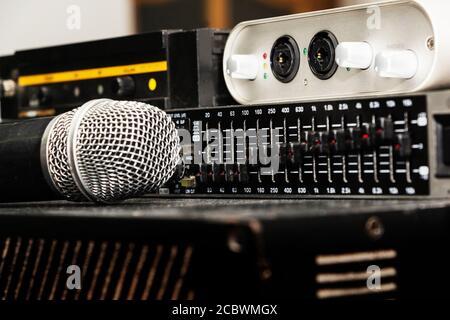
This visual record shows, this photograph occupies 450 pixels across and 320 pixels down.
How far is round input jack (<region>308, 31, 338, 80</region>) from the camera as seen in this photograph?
1056 mm

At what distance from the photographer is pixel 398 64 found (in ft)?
3.18

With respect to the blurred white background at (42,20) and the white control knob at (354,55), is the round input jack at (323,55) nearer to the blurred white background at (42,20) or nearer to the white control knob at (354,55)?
the white control knob at (354,55)

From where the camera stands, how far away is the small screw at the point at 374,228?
0.73 m

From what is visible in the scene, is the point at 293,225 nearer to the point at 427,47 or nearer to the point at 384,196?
the point at 384,196

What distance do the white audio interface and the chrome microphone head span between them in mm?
223

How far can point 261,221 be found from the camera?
25.1 inches

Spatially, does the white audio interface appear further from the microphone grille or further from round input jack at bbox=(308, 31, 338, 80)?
the microphone grille

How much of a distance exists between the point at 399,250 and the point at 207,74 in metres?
0.50

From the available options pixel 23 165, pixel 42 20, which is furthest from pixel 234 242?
pixel 42 20

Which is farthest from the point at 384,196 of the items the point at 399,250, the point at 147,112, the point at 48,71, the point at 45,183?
the point at 48,71

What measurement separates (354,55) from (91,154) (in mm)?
330

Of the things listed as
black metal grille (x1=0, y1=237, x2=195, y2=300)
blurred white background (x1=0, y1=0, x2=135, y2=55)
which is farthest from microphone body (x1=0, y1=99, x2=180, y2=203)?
blurred white background (x1=0, y1=0, x2=135, y2=55)

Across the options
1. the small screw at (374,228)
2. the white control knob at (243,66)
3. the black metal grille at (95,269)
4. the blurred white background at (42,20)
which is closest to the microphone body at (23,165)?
the black metal grille at (95,269)

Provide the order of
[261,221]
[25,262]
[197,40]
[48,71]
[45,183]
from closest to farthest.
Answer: [261,221], [25,262], [45,183], [197,40], [48,71]
